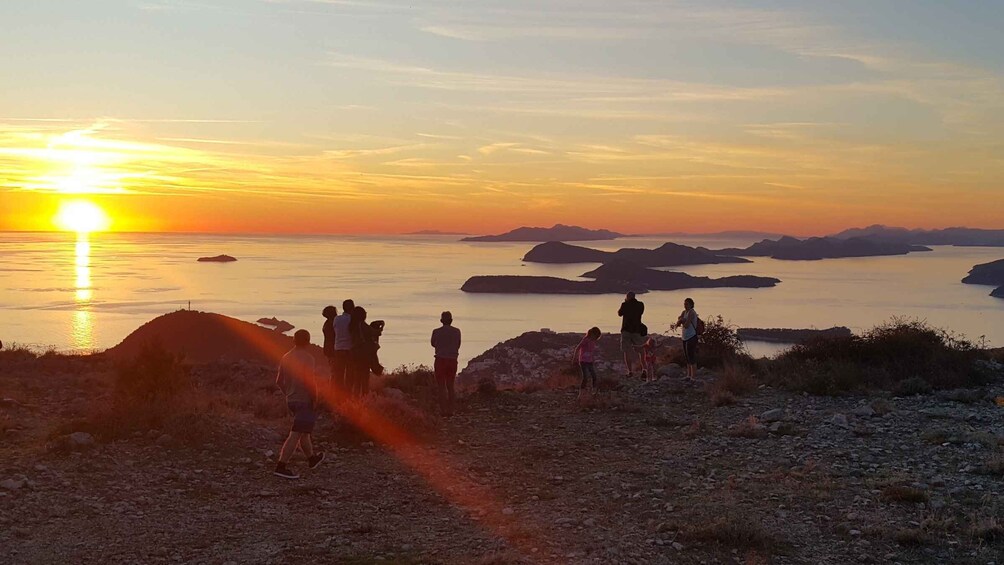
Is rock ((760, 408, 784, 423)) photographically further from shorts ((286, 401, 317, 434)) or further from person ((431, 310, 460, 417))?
shorts ((286, 401, 317, 434))

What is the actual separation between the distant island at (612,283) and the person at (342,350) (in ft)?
424

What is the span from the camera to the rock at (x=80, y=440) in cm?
986

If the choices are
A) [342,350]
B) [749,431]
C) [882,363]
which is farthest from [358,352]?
[882,363]

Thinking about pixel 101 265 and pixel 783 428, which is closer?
pixel 783 428

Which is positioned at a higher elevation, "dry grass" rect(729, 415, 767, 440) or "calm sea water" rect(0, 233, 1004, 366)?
"dry grass" rect(729, 415, 767, 440)

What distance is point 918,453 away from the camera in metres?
10.5

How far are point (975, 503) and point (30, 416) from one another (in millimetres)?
14079

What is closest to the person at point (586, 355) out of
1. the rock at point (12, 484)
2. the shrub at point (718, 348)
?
the shrub at point (718, 348)

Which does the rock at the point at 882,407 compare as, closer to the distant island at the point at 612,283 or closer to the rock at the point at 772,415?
the rock at the point at 772,415

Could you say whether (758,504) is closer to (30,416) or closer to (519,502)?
(519,502)

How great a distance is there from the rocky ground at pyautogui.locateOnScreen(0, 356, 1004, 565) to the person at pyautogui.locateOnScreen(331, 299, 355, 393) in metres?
1.00

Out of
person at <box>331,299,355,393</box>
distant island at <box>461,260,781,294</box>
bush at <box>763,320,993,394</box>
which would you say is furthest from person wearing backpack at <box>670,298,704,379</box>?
distant island at <box>461,260,781,294</box>

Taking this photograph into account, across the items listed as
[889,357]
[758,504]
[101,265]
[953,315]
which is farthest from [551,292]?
→ [758,504]

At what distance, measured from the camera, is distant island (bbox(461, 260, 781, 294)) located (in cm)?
14488
